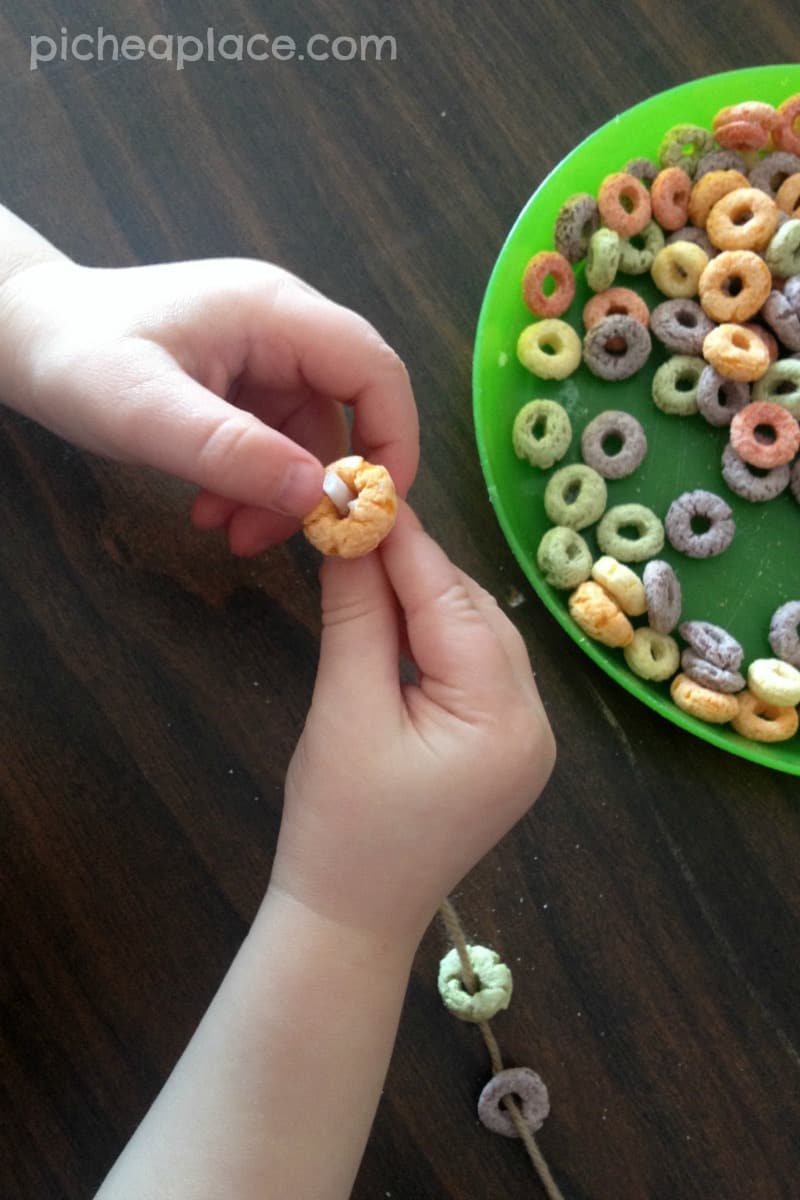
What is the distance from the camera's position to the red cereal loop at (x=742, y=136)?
0.72m

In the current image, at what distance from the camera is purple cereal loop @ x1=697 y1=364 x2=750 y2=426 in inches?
27.5

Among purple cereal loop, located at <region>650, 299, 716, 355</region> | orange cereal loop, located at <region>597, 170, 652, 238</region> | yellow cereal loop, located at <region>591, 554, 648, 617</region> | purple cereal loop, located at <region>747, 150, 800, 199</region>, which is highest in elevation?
purple cereal loop, located at <region>747, 150, 800, 199</region>

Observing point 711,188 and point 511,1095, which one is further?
point 711,188

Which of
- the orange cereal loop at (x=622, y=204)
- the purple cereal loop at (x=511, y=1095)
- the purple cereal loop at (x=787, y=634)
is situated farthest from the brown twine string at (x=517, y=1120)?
the orange cereal loop at (x=622, y=204)

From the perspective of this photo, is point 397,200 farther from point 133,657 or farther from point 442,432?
point 133,657

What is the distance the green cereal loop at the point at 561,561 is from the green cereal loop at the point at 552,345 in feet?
0.42

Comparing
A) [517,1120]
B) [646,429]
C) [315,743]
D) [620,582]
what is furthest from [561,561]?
[517,1120]

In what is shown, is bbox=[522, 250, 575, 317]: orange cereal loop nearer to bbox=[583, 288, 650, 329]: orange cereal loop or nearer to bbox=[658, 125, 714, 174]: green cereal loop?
bbox=[583, 288, 650, 329]: orange cereal loop

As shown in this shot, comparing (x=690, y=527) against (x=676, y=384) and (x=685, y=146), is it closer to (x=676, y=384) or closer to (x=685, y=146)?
(x=676, y=384)

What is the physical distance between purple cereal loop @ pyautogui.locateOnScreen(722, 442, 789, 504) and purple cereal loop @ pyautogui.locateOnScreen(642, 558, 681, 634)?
0.30 ft

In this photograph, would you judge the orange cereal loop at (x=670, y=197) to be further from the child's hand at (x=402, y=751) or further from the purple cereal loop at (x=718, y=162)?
the child's hand at (x=402, y=751)

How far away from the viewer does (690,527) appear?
0.70 m

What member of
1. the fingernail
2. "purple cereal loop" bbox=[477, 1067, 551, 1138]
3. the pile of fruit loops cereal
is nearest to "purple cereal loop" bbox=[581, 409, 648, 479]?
the pile of fruit loops cereal

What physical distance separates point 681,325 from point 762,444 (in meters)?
0.11
